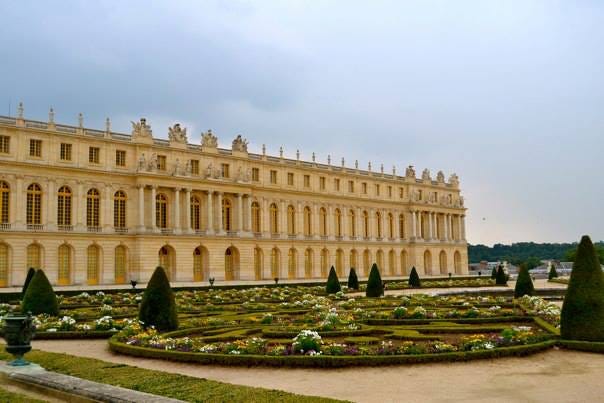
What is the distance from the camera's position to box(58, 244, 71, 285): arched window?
4456cm

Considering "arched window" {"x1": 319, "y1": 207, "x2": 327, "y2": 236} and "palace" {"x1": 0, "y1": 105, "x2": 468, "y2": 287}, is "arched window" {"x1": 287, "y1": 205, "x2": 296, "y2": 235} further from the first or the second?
"arched window" {"x1": 319, "y1": 207, "x2": 327, "y2": 236}

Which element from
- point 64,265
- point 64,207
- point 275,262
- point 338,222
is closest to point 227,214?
point 275,262

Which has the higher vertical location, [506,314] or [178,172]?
[178,172]

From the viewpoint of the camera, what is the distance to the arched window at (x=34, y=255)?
141 feet

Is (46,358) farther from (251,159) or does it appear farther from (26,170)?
(251,159)

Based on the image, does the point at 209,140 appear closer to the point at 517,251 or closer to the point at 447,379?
the point at 447,379

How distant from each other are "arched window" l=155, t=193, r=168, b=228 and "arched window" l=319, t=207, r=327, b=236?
18.2m

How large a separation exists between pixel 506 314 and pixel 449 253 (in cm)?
5934

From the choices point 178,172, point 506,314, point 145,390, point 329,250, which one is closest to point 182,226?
point 178,172

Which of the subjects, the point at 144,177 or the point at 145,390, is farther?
the point at 144,177

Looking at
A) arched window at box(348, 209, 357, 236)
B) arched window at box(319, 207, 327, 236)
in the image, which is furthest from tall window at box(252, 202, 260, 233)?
arched window at box(348, 209, 357, 236)

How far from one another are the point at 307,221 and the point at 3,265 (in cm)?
2932

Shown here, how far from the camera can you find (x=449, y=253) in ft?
255

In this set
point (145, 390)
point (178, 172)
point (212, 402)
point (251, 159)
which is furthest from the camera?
point (251, 159)
